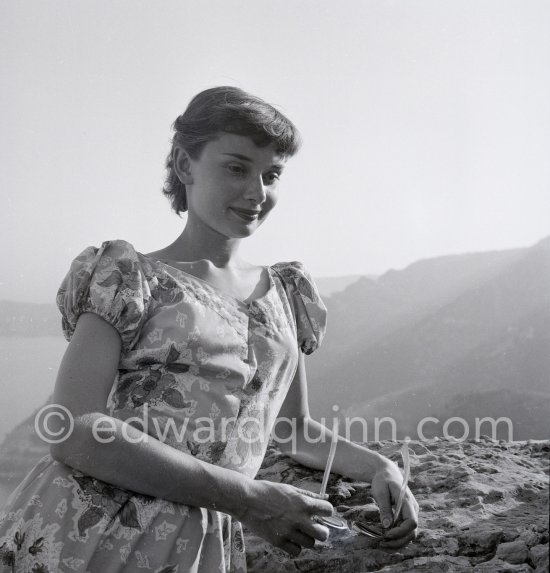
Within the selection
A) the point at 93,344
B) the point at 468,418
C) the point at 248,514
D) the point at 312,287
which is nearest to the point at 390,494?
the point at 248,514

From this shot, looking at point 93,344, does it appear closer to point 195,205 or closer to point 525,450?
point 195,205

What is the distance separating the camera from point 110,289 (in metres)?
1.05

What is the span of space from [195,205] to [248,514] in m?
0.66

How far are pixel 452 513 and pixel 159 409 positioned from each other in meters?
0.64

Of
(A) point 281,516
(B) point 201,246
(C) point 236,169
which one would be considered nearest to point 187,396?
(A) point 281,516

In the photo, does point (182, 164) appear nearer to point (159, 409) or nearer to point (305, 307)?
point (305, 307)

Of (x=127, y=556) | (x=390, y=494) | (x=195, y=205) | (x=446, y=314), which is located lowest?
(x=127, y=556)

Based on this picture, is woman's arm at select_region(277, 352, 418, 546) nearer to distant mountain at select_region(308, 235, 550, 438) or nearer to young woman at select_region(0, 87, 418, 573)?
young woman at select_region(0, 87, 418, 573)

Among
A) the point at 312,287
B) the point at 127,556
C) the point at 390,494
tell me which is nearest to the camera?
the point at 127,556

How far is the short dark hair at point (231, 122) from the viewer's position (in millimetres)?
1240

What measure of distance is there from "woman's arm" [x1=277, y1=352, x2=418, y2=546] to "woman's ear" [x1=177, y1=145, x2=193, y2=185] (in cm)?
50

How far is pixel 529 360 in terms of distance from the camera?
4.55 metres

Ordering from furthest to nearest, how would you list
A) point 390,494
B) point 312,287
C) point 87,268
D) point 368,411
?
point 368,411 < point 312,287 < point 390,494 < point 87,268

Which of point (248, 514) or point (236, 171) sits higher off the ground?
point (236, 171)
